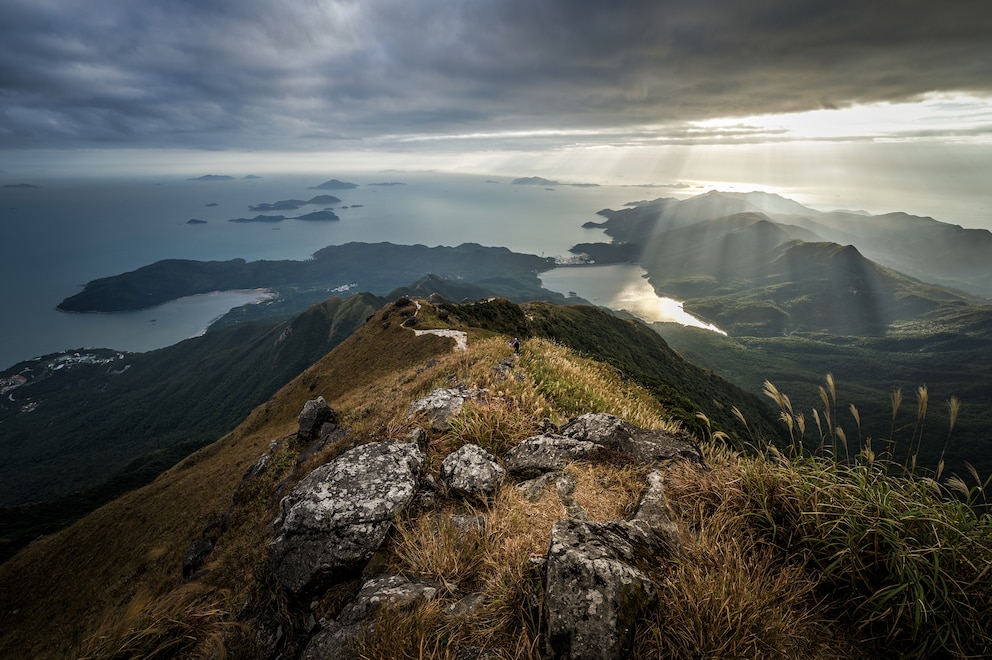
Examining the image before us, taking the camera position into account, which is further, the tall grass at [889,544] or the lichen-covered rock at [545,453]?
the lichen-covered rock at [545,453]

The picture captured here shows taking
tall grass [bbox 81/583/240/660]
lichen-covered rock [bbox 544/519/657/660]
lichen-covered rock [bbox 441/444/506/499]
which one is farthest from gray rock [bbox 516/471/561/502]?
tall grass [bbox 81/583/240/660]

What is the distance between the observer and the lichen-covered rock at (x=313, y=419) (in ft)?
59.1

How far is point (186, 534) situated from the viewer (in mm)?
21422

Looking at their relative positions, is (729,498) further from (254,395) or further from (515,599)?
(254,395)

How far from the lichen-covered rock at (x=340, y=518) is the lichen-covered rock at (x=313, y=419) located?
1299cm

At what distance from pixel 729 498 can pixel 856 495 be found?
110cm

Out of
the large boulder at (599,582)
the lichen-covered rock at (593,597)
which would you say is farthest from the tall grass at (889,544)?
the lichen-covered rock at (593,597)

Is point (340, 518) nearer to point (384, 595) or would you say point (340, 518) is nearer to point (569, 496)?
point (384, 595)

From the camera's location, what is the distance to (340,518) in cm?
534

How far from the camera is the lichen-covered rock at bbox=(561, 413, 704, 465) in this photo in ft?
20.1

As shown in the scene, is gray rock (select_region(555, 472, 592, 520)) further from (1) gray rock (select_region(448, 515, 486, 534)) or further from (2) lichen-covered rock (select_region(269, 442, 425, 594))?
(2) lichen-covered rock (select_region(269, 442, 425, 594))

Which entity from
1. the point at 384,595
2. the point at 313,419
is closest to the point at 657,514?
the point at 384,595

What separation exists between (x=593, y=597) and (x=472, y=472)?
2.75 meters

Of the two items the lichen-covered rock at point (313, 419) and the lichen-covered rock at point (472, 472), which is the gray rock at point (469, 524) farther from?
the lichen-covered rock at point (313, 419)
